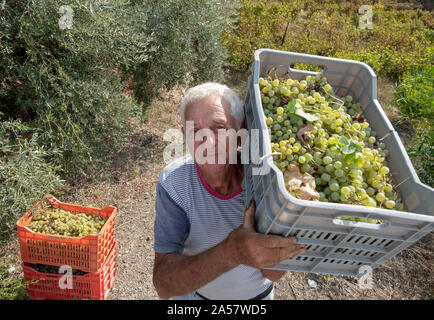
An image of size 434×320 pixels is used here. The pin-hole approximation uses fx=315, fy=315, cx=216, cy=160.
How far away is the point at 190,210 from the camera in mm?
1678

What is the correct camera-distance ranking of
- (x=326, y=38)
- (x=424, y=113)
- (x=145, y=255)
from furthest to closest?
(x=326, y=38), (x=424, y=113), (x=145, y=255)

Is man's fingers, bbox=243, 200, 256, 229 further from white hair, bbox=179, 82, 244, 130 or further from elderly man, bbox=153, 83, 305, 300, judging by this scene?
white hair, bbox=179, 82, 244, 130

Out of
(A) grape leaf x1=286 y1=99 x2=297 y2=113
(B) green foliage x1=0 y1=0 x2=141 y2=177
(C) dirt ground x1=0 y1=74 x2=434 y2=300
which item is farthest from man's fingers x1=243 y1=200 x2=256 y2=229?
(B) green foliage x1=0 y1=0 x2=141 y2=177

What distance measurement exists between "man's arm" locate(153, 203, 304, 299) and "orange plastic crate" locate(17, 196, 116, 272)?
1.27m

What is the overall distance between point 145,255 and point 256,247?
2.83 meters

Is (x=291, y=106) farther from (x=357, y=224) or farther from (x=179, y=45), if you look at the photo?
(x=179, y=45)

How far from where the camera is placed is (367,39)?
9883 mm

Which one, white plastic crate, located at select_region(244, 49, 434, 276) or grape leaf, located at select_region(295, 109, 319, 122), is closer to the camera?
white plastic crate, located at select_region(244, 49, 434, 276)

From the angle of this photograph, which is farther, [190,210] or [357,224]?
[190,210]

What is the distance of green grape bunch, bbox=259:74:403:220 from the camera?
3.94 feet

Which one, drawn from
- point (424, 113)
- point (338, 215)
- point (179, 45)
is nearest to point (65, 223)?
point (338, 215)

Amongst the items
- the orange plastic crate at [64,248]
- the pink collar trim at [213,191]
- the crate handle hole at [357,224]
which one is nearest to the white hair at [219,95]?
the pink collar trim at [213,191]

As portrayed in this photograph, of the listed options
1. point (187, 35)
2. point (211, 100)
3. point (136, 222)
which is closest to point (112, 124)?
point (136, 222)

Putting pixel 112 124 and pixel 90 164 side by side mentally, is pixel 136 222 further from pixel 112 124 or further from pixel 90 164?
pixel 112 124
